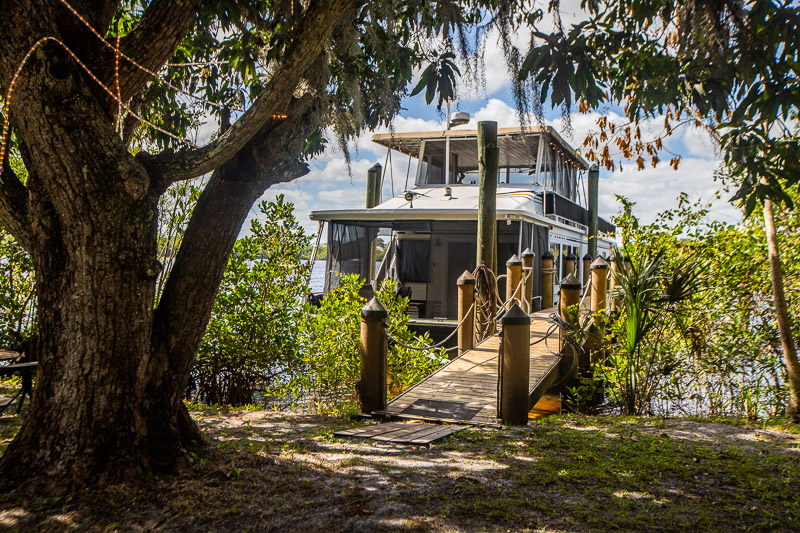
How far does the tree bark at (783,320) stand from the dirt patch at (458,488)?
3.41 feet

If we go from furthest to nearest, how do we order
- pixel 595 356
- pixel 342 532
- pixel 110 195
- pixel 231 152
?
pixel 595 356 → pixel 231 152 → pixel 110 195 → pixel 342 532

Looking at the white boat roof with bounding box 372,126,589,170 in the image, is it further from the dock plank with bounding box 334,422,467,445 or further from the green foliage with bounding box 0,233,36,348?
the dock plank with bounding box 334,422,467,445

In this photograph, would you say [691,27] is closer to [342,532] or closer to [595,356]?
[342,532]

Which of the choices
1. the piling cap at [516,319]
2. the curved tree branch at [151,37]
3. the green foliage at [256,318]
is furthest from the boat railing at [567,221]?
the curved tree branch at [151,37]

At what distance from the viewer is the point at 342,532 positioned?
296 centimetres

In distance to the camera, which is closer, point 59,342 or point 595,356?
point 59,342

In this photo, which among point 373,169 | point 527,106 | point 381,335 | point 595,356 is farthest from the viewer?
point 373,169

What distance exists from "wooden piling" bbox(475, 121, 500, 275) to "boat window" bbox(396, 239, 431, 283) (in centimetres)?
301

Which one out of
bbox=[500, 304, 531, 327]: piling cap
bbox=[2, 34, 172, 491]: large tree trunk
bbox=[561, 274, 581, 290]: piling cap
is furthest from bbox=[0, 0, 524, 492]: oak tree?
bbox=[561, 274, 581, 290]: piling cap

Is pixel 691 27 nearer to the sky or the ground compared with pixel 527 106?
nearer to the sky

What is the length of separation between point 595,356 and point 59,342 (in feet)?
24.5

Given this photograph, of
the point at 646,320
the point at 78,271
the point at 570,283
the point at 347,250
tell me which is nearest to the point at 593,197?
the point at 347,250

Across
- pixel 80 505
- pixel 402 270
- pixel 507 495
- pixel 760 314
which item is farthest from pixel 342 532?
pixel 402 270

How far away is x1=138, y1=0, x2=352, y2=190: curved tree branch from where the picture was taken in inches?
151
